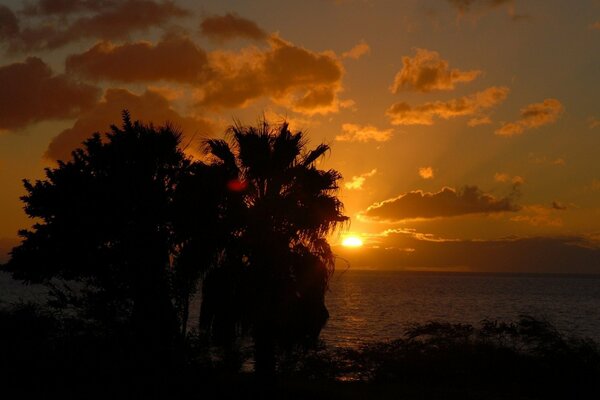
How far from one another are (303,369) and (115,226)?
11268mm

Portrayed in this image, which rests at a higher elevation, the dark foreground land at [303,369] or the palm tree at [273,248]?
the palm tree at [273,248]

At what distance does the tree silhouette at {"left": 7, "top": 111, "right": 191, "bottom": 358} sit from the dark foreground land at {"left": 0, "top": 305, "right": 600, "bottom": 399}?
124 cm

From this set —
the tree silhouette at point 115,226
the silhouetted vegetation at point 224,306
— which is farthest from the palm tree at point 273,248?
the tree silhouette at point 115,226

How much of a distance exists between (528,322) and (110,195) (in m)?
20.2

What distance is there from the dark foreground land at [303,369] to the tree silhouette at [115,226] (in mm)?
1240

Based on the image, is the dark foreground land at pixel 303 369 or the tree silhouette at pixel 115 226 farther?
the tree silhouette at pixel 115 226

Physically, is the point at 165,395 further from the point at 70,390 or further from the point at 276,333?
the point at 276,333

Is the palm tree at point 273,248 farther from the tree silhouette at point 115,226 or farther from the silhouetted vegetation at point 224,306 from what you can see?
the tree silhouette at point 115,226

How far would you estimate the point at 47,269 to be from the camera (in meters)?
28.0

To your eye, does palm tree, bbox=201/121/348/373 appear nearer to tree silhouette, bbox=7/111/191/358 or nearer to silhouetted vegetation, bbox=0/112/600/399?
silhouetted vegetation, bbox=0/112/600/399

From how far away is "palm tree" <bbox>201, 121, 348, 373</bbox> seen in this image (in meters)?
18.4

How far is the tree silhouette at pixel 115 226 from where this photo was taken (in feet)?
63.0


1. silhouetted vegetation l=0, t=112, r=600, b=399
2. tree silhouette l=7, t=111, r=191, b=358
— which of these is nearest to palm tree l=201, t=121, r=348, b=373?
silhouetted vegetation l=0, t=112, r=600, b=399

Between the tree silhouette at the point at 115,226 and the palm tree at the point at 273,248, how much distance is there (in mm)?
2341
